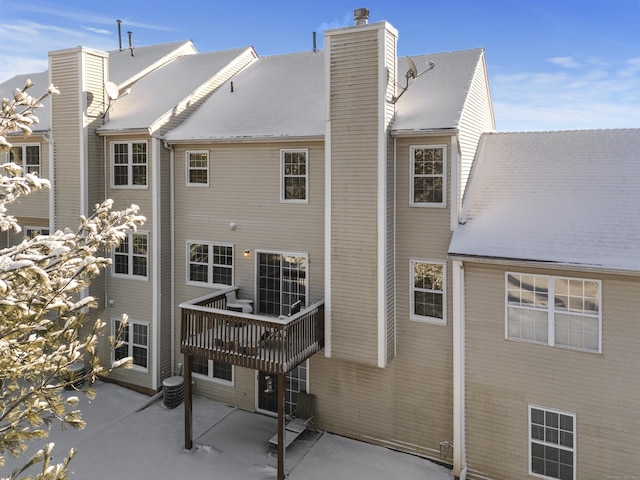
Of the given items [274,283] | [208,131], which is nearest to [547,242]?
[274,283]

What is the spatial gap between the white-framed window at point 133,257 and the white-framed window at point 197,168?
2195mm

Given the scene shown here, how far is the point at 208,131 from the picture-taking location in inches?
562

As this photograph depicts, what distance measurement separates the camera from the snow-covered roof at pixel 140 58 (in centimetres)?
1798

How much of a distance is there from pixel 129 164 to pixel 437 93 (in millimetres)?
9399

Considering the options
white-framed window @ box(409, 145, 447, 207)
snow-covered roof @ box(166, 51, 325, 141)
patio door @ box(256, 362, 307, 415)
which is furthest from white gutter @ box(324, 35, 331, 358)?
white-framed window @ box(409, 145, 447, 207)

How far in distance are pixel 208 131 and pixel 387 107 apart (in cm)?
559

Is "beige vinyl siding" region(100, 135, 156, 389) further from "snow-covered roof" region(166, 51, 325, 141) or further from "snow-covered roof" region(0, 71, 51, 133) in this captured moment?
"snow-covered roof" region(0, 71, 51, 133)

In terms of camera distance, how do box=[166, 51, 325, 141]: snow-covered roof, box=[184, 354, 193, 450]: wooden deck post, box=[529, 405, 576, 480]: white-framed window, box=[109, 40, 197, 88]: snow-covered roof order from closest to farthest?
box=[529, 405, 576, 480]: white-framed window
box=[184, 354, 193, 450]: wooden deck post
box=[166, 51, 325, 141]: snow-covered roof
box=[109, 40, 197, 88]: snow-covered roof

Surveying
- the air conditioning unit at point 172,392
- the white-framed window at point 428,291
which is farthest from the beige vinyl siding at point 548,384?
the air conditioning unit at point 172,392

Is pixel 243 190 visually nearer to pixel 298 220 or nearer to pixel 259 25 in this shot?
pixel 298 220

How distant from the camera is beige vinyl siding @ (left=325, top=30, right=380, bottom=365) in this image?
11508 mm

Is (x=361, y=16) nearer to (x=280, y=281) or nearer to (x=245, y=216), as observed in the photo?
(x=245, y=216)

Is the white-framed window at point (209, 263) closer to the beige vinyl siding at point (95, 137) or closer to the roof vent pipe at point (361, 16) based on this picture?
the beige vinyl siding at point (95, 137)

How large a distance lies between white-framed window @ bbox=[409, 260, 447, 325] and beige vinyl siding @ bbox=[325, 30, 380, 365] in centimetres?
107
